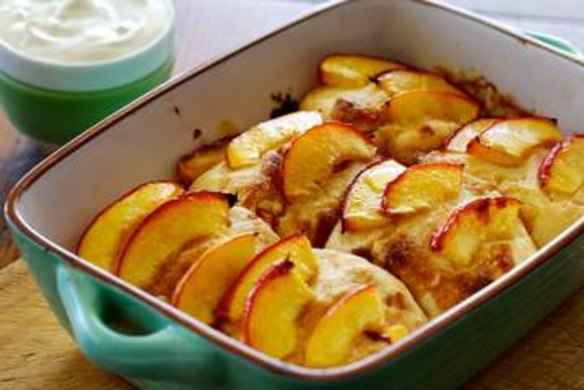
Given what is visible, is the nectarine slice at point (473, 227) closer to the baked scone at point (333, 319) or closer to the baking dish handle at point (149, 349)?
the baked scone at point (333, 319)

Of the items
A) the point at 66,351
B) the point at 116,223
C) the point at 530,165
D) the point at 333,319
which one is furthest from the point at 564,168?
the point at 66,351

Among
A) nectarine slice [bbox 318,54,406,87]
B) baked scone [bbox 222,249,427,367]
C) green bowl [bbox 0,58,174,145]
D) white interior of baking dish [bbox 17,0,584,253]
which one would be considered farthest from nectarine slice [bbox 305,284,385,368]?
green bowl [bbox 0,58,174,145]

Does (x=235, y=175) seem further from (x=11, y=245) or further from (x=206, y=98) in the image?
(x=11, y=245)

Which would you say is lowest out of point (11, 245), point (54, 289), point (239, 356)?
point (11, 245)

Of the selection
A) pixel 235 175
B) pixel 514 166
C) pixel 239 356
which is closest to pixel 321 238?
pixel 235 175

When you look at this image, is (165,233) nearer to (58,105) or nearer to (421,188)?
(421,188)
